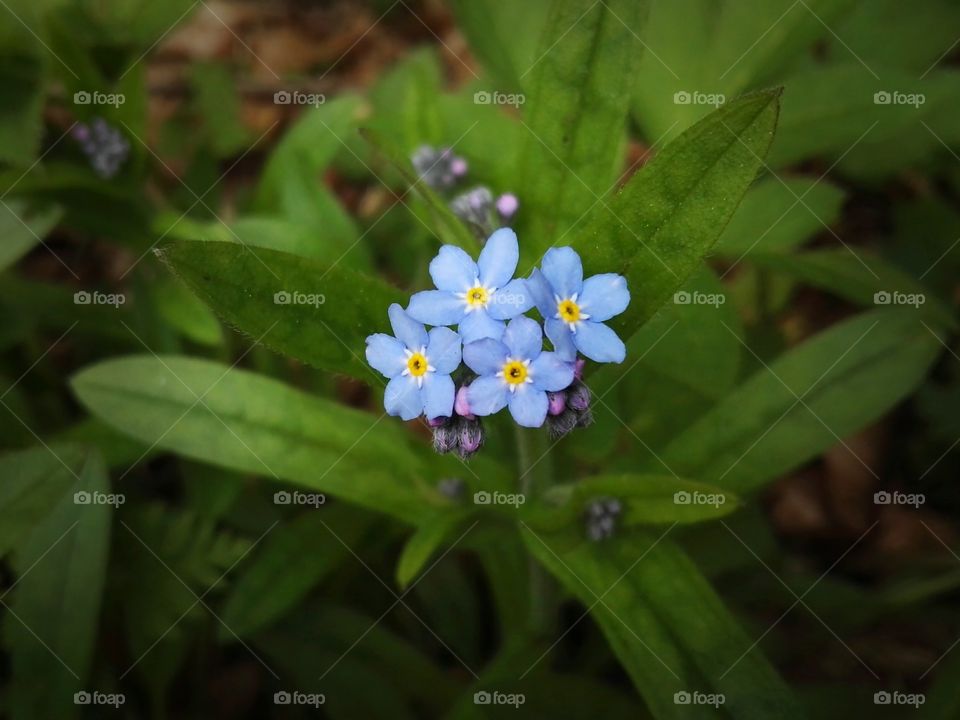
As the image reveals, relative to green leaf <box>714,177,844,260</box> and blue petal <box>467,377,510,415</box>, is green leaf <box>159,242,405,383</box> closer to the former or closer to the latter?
blue petal <box>467,377,510,415</box>

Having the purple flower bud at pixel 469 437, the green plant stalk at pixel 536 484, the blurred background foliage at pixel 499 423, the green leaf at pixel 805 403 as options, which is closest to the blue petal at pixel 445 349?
the purple flower bud at pixel 469 437

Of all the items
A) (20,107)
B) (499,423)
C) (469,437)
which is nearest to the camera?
(469,437)

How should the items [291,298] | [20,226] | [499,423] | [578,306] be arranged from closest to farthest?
[578,306] → [291,298] → [499,423] → [20,226]

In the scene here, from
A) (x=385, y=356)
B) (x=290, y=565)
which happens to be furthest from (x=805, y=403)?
(x=290, y=565)

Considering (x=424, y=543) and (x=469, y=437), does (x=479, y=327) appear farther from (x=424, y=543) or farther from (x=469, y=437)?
(x=424, y=543)

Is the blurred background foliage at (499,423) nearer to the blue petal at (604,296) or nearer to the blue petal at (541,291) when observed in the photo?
the blue petal at (604,296)

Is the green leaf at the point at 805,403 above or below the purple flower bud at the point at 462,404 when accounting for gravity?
above

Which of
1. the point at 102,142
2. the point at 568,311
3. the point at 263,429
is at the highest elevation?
the point at 102,142
